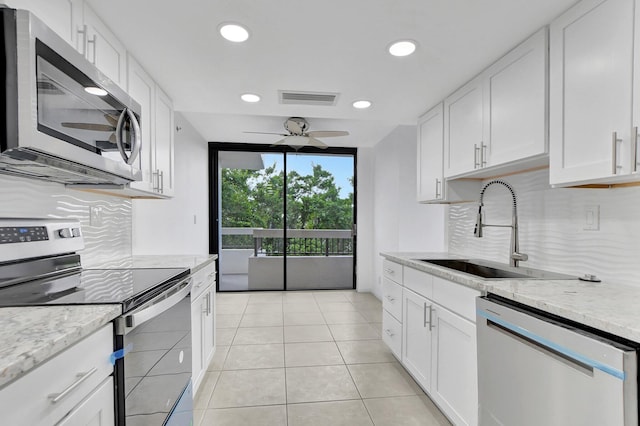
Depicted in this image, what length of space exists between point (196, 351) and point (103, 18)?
77.0 inches

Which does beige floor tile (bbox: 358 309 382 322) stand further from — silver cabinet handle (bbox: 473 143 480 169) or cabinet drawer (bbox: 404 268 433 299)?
silver cabinet handle (bbox: 473 143 480 169)

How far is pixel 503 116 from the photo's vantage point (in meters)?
1.89

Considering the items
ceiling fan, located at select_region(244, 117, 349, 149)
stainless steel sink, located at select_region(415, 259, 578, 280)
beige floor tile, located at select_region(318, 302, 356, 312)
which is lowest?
beige floor tile, located at select_region(318, 302, 356, 312)

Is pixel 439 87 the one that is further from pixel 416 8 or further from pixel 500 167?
pixel 416 8

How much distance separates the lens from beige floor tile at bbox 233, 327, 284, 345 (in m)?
3.13

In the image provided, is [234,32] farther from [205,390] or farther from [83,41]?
[205,390]

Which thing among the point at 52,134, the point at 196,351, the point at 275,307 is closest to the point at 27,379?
the point at 52,134

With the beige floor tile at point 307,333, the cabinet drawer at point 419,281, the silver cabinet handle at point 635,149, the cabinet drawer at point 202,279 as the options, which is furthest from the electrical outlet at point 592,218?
the beige floor tile at point 307,333

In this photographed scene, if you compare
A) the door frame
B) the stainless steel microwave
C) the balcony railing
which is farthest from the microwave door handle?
the balcony railing

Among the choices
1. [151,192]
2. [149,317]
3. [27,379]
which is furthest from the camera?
[151,192]

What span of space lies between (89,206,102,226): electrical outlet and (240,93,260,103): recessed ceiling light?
134cm

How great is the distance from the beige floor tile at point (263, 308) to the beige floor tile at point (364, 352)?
52.7 inches

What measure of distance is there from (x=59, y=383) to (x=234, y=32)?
1.67 meters

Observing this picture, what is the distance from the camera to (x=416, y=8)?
58.7 inches
